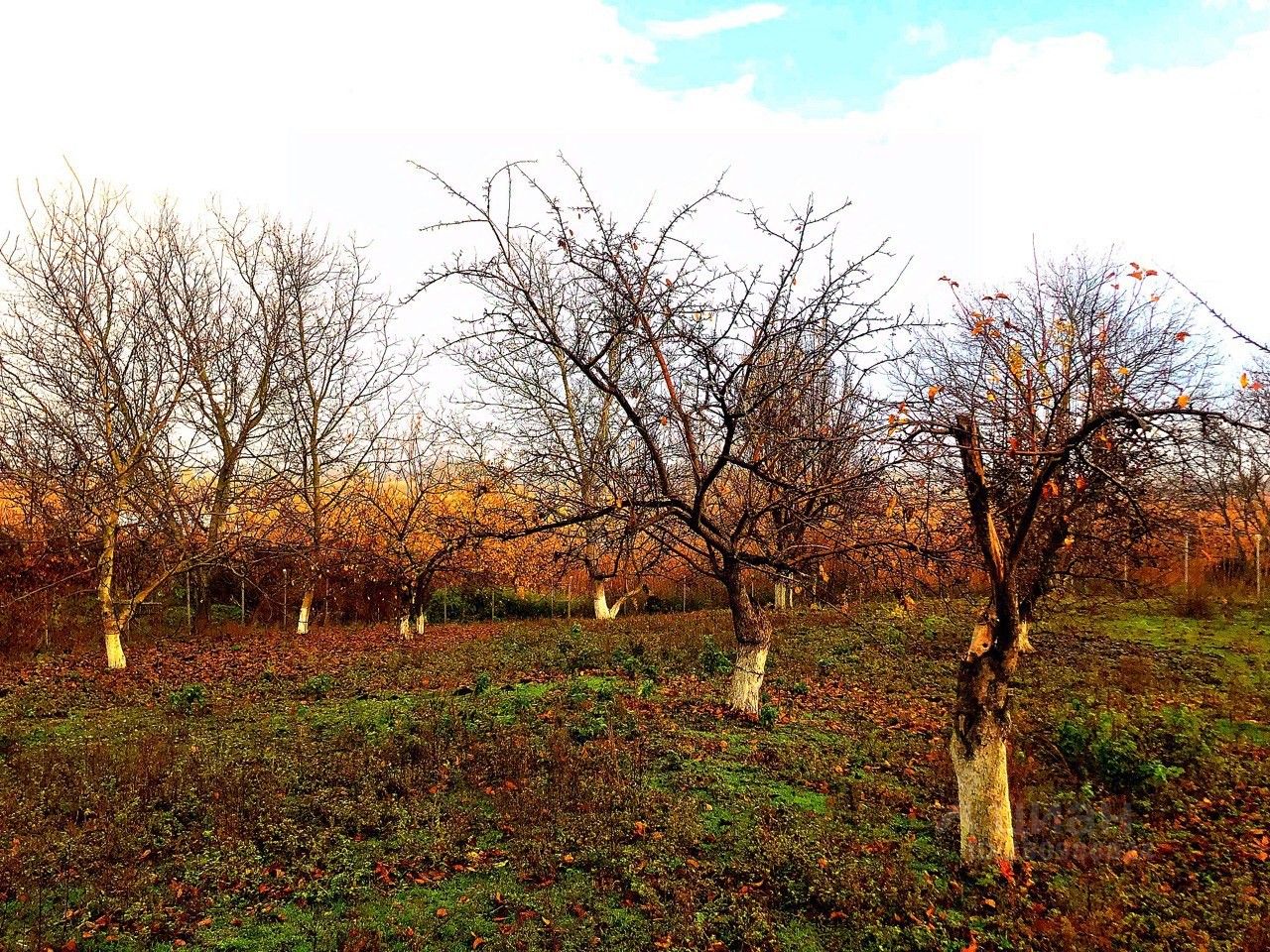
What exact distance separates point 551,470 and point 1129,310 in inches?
454

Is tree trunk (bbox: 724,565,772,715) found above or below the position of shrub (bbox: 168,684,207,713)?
above

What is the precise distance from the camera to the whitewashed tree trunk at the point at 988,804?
196 inches

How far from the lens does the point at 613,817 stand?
A: 19.1 ft

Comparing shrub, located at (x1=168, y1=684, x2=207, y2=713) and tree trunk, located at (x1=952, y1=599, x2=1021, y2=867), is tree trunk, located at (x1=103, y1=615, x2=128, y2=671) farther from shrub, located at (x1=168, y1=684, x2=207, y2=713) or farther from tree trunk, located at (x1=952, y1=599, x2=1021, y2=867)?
tree trunk, located at (x1=952, y1=599, x2=1021, y2=867)

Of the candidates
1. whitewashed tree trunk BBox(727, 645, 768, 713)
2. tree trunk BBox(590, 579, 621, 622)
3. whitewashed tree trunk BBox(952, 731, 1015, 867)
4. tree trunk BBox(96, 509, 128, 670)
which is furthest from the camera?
tree trunk BBox(590, 579, 621, 622)

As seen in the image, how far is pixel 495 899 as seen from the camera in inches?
187

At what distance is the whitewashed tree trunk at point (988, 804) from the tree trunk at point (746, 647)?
3.45 meters

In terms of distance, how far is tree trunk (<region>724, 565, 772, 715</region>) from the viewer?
8.40 meters

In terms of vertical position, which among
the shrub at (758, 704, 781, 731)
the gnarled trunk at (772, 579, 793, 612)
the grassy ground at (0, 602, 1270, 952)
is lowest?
the grassy ground at (0, 602, 1270, 952)

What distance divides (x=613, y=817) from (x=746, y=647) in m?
3.22

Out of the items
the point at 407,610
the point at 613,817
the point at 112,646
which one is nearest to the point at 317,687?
the point at 112,646

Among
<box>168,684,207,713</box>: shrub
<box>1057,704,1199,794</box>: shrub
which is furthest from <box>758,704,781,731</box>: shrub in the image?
<box>168,684,207,713</box>: shrub

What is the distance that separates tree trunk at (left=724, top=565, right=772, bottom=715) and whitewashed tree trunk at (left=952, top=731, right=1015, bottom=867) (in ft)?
11.3

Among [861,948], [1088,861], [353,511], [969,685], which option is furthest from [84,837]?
[353,511]
